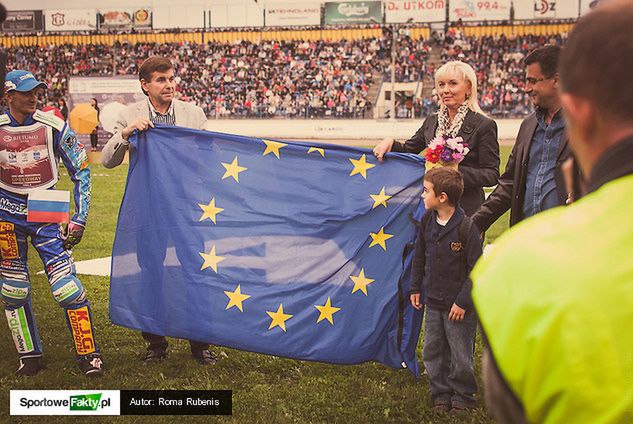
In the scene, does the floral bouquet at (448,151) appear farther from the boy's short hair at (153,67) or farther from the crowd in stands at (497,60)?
the crowd in stands at (497,60)

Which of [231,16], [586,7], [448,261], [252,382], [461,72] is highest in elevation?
[231,16]

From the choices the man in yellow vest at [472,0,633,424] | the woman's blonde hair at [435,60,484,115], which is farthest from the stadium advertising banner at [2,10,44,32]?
the man in yellow vest at [472,0,633,424]

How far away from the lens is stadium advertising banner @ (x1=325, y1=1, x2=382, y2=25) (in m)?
53.1

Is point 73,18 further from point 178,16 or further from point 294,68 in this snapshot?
point 294,68

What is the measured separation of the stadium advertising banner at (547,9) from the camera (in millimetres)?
48938

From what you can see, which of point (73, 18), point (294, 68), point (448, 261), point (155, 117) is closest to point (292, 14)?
point (294, 68)

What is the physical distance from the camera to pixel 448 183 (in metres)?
4.14

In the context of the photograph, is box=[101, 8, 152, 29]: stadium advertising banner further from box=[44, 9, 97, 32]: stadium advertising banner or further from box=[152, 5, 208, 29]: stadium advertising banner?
box=[152, 5, 208, 29]: stadium advertising banner

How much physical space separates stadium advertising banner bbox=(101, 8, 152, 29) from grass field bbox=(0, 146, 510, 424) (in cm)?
5332

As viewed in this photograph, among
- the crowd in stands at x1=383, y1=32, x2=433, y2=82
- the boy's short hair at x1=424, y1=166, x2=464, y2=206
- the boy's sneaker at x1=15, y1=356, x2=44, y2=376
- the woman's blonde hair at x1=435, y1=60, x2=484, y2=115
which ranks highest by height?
the crowd in stands at x1=383, y1=32, x2=433, y2=82

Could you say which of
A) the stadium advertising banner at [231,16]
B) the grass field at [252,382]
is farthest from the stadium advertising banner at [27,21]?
the grass field at [252,382]

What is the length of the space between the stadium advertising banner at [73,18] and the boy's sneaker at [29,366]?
55.0m

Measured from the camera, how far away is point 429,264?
4.29 metres

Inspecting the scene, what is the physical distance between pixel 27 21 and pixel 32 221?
2313 inches
